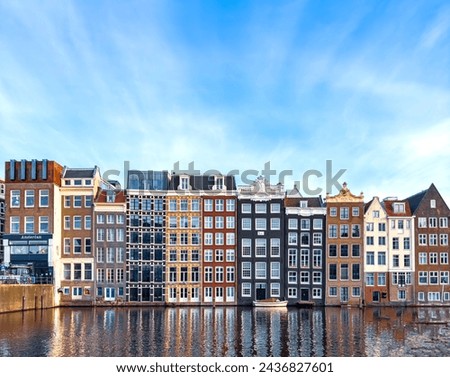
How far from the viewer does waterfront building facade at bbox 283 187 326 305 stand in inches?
3873

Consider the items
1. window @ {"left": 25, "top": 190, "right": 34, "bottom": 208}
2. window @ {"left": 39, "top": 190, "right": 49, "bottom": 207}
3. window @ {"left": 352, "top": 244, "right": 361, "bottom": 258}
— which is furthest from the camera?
window @ {"left": 352, "top": 244, "right": 361, "bottom": 258}

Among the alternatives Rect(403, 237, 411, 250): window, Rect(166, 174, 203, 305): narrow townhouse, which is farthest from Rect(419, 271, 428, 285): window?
Rect(166, 174, 203, 305): narrow townhouse

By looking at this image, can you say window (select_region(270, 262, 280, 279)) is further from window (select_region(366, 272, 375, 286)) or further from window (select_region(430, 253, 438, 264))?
window (select_region(430, 253, 438, 264))

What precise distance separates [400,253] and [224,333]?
5150 centimetres

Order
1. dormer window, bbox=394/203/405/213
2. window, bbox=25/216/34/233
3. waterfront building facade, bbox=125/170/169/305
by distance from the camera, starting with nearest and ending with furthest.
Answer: window, bbox=25/216/34/233
waterfront building facade, bbox=125/170/169/305
dormer window, bbox=394/203/405/213

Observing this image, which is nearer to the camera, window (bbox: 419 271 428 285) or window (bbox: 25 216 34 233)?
window (bbox: 25 216 34 233)

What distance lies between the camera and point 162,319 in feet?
238

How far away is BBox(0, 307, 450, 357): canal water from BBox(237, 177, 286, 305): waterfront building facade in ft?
47.6

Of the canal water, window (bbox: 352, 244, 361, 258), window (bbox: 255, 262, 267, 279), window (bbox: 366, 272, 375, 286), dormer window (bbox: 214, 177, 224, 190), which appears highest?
dormer window (bbox: 214, 177, 224, 190)

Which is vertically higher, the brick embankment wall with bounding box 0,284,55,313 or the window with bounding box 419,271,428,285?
the window with bounding box 419,271,428,285

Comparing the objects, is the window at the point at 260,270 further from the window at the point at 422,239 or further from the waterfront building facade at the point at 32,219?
the waterfront building facade at the point at 32,219

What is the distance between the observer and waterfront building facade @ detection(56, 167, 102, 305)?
319 ft
